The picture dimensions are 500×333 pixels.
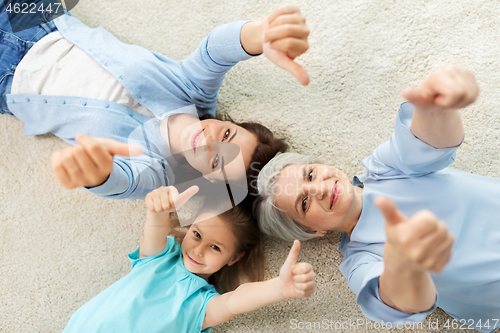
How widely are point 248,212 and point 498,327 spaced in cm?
67

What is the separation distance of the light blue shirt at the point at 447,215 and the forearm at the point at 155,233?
1.58 feet

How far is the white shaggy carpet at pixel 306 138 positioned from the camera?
93 cm

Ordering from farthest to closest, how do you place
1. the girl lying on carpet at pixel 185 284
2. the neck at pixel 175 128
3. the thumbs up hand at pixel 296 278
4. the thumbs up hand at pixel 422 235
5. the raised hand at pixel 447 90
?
the neck at pixel 175 128
the girl lying on carpet at pixel 185 284
the thumbs up hand at pixel 296 278
the raised hand at pixel 447 90
the thumbs up hand at pixel 422 235

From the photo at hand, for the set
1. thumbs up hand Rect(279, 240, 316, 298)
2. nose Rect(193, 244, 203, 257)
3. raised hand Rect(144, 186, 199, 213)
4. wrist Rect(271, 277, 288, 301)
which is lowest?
nose Rect(193, 244, 203, 257)

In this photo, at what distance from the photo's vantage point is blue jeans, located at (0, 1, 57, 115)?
0.92 meters

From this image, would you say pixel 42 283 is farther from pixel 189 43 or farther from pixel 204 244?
pixel 189 43

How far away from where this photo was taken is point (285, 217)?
0.81 meters

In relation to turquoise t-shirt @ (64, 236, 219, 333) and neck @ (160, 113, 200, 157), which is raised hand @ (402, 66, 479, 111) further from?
turquoise t-shirt @ (64, 236, 219, 333)

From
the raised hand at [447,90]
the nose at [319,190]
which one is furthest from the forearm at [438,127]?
the nose at [319,190]

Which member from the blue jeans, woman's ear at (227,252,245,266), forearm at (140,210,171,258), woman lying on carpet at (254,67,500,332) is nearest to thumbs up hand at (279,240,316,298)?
woman lying on carpet at (254,67,500,332)

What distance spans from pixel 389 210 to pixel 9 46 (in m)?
1.08

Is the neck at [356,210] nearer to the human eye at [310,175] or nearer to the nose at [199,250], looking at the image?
the human eye at [310,175]

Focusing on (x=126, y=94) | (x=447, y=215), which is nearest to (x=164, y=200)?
(x=126, y=94)

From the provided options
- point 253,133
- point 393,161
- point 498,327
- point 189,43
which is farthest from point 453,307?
point 189,43
